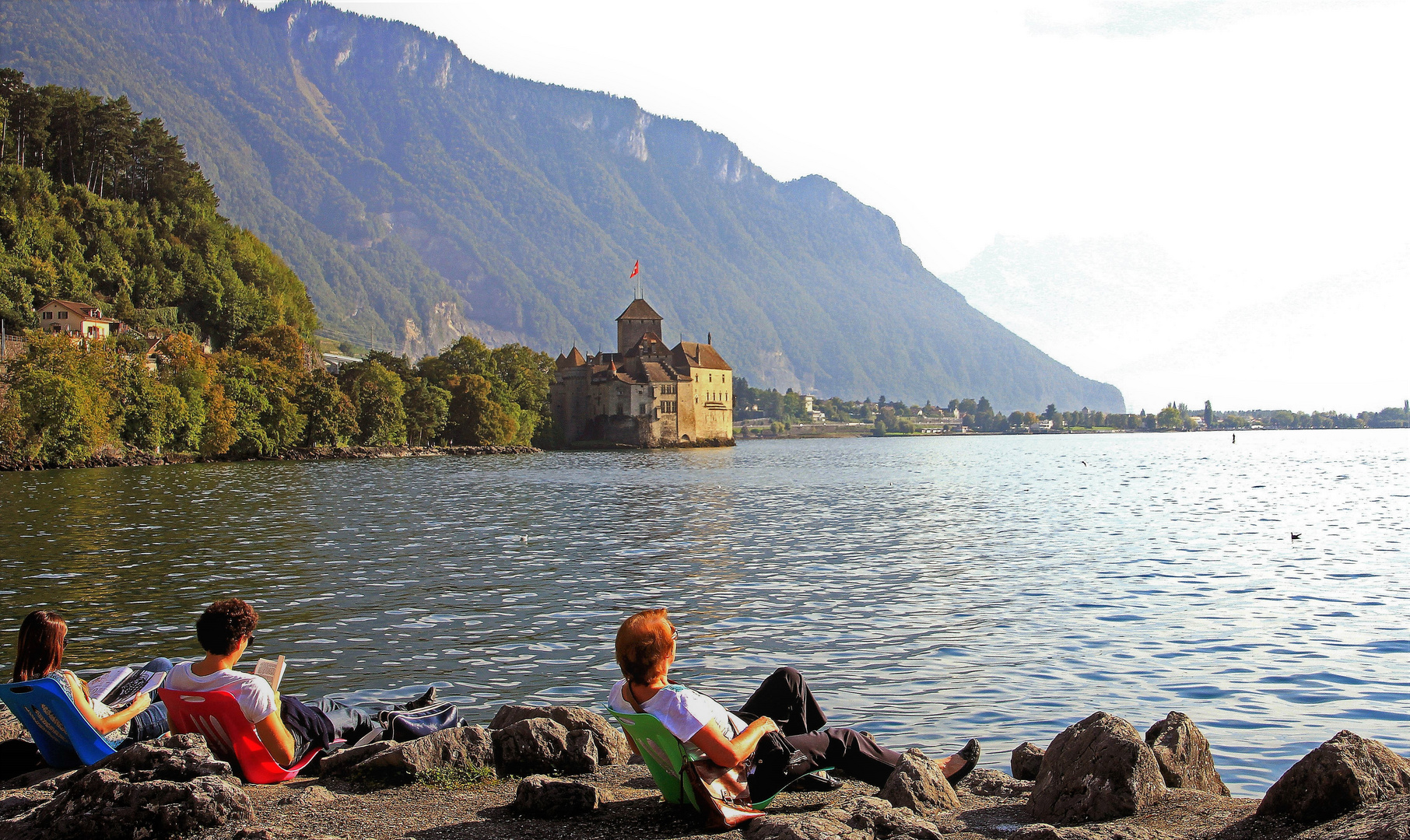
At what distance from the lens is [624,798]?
22.2 ft

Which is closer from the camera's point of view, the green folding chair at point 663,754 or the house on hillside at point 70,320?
the green folding chair at point 663,754

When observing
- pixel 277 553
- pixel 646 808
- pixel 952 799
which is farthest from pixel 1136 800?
pixel 277 553

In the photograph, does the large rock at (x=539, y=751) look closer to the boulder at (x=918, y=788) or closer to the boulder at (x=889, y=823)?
the boulder at (x=918, y=788)

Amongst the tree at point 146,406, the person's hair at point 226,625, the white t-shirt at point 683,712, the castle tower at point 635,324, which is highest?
the castle tower at point 635,324

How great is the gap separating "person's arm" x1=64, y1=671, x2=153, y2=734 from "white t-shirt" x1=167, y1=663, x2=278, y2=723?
65 cm

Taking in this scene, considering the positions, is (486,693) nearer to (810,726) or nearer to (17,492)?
(810,726)

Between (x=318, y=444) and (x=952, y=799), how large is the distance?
85601 mm

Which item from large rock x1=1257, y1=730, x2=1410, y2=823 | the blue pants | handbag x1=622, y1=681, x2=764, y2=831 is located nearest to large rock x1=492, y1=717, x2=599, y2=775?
handbag x1=622, y1=681, x2=764, y2=831

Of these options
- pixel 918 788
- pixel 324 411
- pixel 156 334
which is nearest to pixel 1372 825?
pixel 918 788

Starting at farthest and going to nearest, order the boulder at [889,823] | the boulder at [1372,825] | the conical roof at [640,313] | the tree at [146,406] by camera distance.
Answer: the conical roof at [640,313] < the tree at [146,406] < the boulder at [889,823] < the boulder at [1372,825]

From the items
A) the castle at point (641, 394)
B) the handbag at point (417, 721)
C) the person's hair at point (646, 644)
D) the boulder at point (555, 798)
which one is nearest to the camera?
the person's hair at point (646, 644)

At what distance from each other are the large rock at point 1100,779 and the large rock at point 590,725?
3108mm

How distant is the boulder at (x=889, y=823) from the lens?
219 inches

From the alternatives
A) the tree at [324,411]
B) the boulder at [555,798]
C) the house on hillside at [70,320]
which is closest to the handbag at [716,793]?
the boulder at [555,798]
